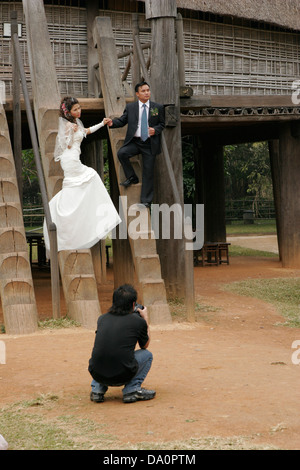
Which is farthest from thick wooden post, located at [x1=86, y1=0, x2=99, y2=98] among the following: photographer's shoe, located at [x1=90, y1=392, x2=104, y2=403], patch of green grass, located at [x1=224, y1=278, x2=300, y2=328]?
photographer's shoe, located at [x1=90, y1=392, x2=104, y2=403]

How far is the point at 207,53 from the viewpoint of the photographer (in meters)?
14.7

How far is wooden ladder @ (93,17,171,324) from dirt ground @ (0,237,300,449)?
0.38 meters

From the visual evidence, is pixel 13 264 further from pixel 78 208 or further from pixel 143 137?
pixel 143 137

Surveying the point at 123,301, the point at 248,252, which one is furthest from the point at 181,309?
the point at 248,252

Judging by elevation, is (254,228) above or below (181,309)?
below

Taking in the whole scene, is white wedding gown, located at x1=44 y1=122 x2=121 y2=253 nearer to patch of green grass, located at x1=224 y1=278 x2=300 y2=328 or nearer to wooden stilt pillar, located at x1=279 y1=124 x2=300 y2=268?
patch of green grass, located at x1=224 y1=278 x2=300 y2=328

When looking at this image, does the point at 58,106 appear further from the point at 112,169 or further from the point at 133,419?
the point at 133,419

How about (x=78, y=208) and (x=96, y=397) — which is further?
(x=78, y=208)

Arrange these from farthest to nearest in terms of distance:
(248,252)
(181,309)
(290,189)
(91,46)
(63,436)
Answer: (248,252)
(290,189)
(91,46)
(181,309)
(63,436)

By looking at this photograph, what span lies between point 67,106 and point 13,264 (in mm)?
2183

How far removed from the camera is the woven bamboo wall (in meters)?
12.9

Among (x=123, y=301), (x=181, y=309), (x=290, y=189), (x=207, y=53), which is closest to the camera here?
(x=123, y=301)

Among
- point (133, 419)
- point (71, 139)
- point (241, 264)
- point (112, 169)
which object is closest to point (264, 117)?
point (112, 169)

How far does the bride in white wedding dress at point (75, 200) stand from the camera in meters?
10.2
